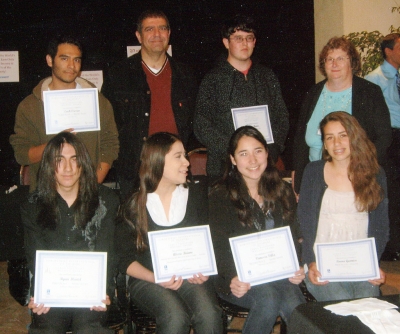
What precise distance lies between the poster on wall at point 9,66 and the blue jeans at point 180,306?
3.14 meters

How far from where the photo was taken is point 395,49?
452 cm

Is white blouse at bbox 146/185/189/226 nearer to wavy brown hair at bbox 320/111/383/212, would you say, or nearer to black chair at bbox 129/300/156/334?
black chair at bbox 129/300/156/334

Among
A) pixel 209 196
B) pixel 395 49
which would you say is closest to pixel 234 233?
pixel 209 196

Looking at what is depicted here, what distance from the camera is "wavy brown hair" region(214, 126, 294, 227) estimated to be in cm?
305

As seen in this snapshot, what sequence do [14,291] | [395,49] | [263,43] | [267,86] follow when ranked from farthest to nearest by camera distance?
1. [263,43]
2. [395,49]
3. [267,86]
4. [14,291]

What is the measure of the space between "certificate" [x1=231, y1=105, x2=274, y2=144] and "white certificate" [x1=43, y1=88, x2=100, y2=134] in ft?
3.09

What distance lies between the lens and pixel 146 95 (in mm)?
3703

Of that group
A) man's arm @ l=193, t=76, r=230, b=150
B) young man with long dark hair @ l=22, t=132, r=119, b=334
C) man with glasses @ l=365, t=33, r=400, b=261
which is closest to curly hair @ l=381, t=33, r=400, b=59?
man with glasses @ l=365, t=33, r=400, b=261

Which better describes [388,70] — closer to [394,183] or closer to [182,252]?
[394,183]

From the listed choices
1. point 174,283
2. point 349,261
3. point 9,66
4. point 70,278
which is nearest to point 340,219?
point 349,261

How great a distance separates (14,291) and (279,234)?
1613mm

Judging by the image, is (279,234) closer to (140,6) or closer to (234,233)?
(234,233)

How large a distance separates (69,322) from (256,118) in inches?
70.0

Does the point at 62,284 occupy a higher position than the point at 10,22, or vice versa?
the point at 10,22
